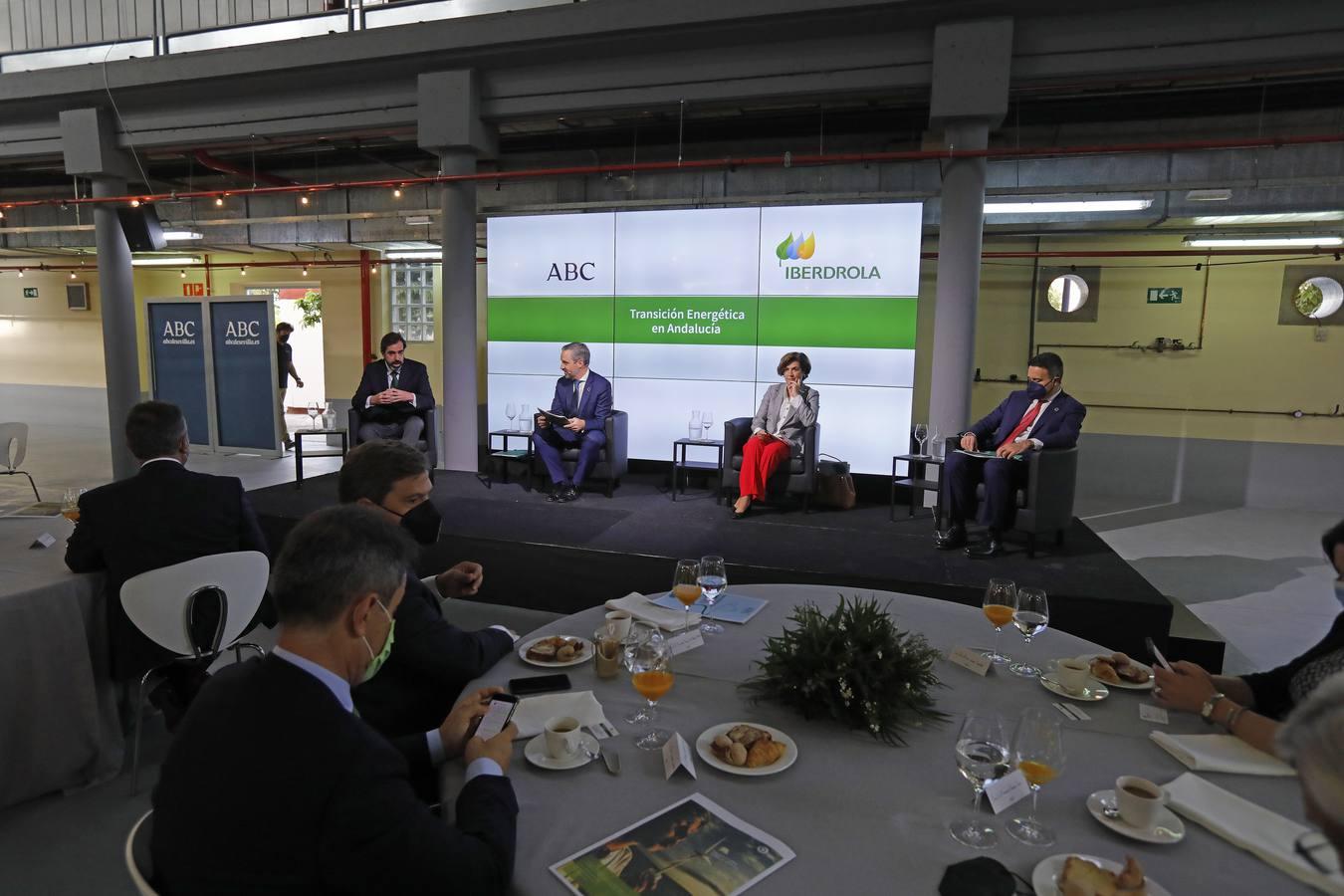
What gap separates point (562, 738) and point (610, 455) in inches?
197

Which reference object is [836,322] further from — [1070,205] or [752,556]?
[752,556]

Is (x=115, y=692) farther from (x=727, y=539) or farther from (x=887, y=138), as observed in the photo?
(x=887, y=138)

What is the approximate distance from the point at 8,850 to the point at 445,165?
5.53m

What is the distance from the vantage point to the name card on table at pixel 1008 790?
1235 millimetres

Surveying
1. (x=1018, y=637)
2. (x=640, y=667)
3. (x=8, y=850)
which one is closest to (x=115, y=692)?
(x=8, y=850)

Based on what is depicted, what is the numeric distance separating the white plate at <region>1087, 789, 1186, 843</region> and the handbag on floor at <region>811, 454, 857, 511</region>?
4809 mm

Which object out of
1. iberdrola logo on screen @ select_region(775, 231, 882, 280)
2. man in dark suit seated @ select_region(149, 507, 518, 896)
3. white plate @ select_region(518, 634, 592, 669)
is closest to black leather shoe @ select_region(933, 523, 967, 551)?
iberdrola logo on screen @ select_region(775, 231, 882, 280)

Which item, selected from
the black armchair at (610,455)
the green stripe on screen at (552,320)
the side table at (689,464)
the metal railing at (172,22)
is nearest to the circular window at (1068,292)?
the side table at (689,464)

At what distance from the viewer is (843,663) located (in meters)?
1.56

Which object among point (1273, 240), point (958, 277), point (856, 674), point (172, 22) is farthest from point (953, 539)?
point (172, 22)

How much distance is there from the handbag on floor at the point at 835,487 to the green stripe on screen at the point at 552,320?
2.71 metres

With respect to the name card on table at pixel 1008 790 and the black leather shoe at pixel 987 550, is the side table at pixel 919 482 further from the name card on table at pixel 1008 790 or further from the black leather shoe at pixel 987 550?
the name card on table at pixel 1008 790

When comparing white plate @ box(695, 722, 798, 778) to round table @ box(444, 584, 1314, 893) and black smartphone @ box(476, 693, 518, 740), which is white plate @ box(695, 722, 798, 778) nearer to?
round table @ box(444, 584, 1314, 893)

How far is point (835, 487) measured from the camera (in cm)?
609
